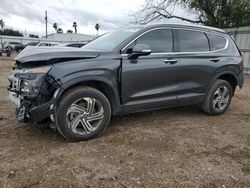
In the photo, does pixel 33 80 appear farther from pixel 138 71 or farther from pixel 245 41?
pixel 245 41

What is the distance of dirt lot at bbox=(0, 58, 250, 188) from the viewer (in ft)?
9.75

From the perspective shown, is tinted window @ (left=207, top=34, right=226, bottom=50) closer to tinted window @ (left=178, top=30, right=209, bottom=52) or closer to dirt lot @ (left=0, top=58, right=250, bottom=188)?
tinted window @ (left=178, top=30, right=209, bottom=52)

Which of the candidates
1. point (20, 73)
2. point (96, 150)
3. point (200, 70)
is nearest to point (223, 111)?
point (200, 70)

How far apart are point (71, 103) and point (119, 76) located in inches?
34.2

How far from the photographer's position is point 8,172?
3051 millimetres

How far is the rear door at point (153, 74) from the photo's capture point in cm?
427

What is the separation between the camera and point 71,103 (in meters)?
3.76

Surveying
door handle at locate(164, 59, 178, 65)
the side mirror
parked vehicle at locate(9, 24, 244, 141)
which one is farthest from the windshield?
door handle at locate(164, 59, 178, 65)

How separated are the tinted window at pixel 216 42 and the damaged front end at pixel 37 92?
3348 millimetres

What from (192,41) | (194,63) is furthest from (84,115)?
(192,41)

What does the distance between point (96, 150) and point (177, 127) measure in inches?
68.4

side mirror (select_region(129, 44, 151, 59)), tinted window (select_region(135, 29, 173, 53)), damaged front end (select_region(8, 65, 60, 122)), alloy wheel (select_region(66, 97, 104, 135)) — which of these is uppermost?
tinted window (select_region(135, 29, 173, 53))

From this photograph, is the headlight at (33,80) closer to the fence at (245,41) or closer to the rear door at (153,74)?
the rear door at (153,74)

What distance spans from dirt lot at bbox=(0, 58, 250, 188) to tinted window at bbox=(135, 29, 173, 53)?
1.36 meters
